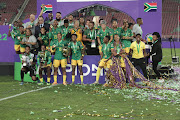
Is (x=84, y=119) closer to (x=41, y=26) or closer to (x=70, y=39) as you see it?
(x=70, y=39)

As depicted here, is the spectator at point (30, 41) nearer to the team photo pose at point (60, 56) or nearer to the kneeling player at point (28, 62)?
the kneeling player at point (28, 62)

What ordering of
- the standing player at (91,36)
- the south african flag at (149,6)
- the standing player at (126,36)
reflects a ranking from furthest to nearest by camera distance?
1. the south african flag at (149,6)
2. the standing player at (126,36)
3. the standing player at (91,36)

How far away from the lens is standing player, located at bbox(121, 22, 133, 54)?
11.8m

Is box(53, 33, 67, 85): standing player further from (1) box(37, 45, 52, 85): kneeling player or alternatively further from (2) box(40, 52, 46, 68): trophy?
(2) box(40, 52, 46, 68): trophy

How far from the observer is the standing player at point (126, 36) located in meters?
11.8

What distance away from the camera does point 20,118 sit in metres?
5.90

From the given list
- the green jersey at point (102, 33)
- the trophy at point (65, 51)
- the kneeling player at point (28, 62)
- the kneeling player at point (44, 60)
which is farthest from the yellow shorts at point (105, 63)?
the kneeling player at point (28, 62)

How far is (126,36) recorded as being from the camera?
11.9 meters

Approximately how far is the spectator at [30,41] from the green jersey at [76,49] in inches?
56.6

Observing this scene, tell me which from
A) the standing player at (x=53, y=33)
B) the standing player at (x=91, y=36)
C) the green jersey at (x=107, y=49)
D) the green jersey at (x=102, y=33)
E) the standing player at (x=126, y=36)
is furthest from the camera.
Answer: the standing player at (x=126, y=36)

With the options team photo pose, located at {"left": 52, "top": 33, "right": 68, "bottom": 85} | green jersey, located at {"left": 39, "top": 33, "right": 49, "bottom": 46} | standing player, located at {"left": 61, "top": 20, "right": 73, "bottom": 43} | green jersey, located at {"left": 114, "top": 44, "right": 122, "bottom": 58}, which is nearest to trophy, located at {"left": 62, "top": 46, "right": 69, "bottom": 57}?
team photo pose, located at {"left": 52, "top": 33, "right": 68, "bottom": 85}

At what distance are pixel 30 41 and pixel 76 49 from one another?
182cm

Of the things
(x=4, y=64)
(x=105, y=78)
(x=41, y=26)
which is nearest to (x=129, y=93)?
(x=105, y=78)

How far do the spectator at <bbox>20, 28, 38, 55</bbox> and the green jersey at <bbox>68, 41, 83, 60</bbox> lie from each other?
1437mm
